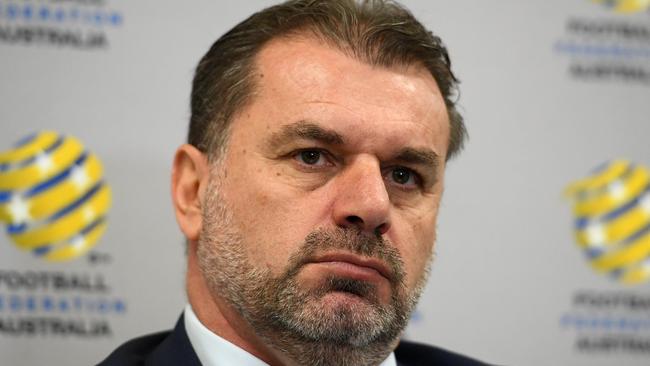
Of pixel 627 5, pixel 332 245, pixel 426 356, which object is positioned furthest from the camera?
pixel 627 5

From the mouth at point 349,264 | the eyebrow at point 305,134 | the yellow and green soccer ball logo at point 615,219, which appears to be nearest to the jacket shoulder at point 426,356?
the yellow and green soccer ball logo at point 615,219

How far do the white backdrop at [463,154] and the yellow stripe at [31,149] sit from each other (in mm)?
30

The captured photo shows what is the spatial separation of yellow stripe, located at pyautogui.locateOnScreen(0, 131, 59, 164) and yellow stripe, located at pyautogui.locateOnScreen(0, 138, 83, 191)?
0.03 meters

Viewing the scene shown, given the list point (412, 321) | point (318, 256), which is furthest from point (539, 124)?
point (318, 256)

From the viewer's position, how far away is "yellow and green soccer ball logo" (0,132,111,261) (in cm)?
190

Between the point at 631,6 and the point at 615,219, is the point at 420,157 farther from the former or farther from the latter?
the point at 631,6

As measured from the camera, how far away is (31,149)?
192 centimetres

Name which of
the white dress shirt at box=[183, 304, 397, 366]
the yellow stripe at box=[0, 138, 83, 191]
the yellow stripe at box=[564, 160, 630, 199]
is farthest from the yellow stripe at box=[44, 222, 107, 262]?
the yellow stripe at box=[564, 160, 630, 199]

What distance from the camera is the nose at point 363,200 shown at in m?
1.47

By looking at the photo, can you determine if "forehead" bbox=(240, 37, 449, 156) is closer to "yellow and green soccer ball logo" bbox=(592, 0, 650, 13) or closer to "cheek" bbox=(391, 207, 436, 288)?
"cheek" bbox=(391, 207, 436, 288)

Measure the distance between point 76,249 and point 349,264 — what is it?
808 mm

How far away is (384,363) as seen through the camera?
179cm

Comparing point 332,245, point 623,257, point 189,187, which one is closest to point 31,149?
point 189,187

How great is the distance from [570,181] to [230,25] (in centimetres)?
104
